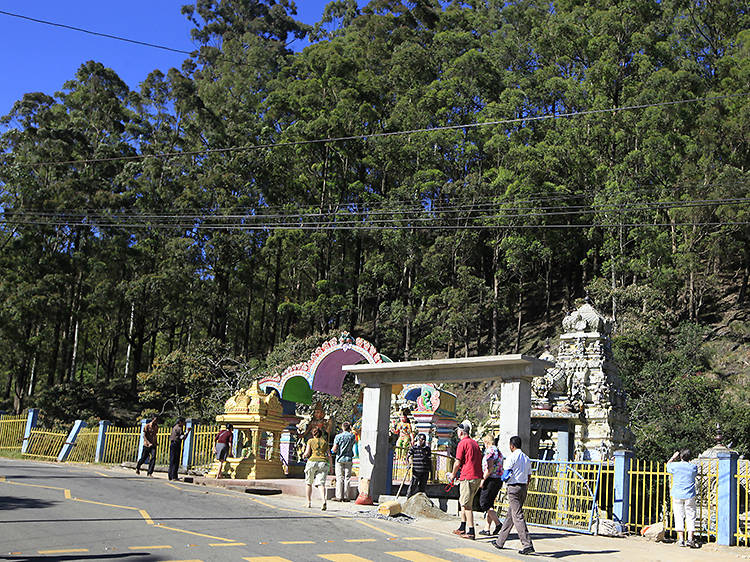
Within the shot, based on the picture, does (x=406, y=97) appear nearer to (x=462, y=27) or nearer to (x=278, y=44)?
(x=462, y=27)

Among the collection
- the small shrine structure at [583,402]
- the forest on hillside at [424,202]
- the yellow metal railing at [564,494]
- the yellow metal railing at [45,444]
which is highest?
the forest on hillside at [424,202]

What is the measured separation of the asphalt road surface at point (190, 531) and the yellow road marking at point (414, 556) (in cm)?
1

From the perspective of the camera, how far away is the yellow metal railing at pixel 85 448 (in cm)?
2377

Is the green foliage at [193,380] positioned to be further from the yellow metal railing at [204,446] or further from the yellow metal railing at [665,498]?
the yellow metal railing at [665,498]

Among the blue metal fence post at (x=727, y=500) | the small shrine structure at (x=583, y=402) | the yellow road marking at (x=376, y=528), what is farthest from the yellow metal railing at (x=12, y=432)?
the blue metal fence post at (x=727, y=500)

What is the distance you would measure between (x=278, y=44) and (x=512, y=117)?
127 feet

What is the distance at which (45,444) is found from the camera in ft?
84.2

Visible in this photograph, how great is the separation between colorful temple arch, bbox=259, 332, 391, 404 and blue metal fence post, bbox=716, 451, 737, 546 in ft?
35.4

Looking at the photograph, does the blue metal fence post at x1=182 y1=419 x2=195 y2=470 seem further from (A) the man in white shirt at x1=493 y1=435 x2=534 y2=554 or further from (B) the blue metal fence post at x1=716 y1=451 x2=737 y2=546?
(B) the blue metal fence post at x1=716 y1=451 x2=737 y2=546

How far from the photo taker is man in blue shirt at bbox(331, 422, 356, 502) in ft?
47.6

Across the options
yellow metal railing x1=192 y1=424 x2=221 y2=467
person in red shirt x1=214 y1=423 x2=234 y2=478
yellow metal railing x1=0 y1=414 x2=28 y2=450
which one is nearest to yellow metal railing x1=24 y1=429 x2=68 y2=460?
yellow metal railing x1=0 y1=414 x2=28 y2=450

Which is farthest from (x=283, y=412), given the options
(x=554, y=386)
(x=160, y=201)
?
(x=160, y=201)

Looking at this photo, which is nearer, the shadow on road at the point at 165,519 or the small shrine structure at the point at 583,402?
the shadow on road at the point at 165,519

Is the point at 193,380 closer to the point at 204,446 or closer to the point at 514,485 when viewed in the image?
the point at 204,446
